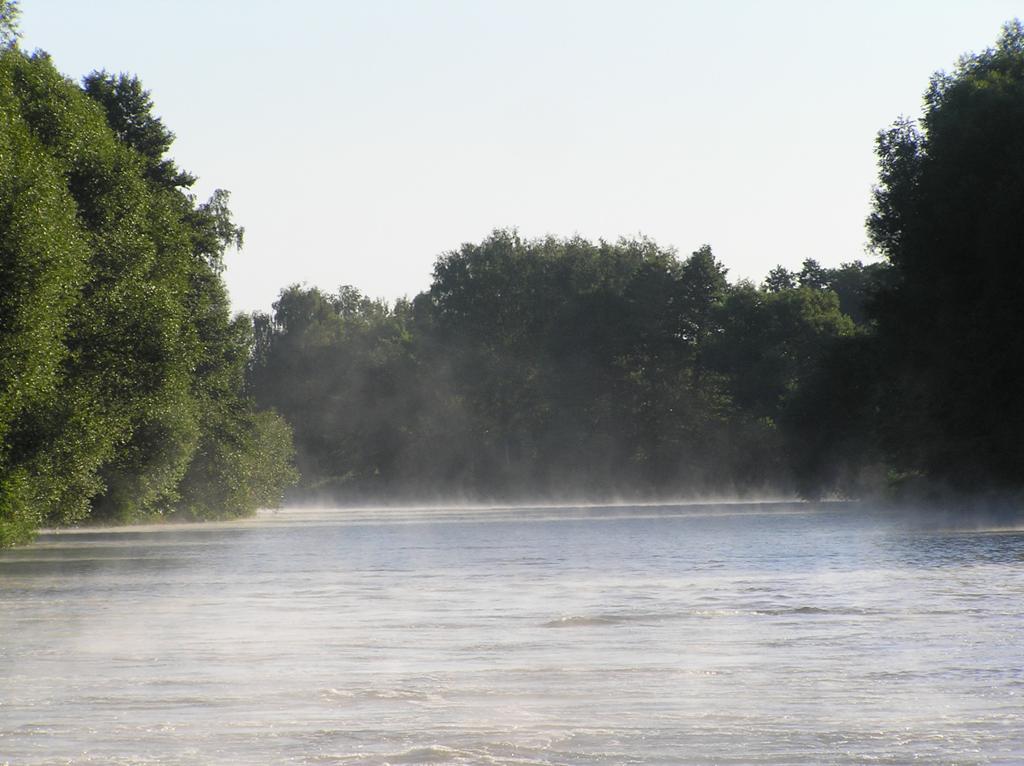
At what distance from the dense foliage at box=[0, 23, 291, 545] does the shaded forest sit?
0.10 meters

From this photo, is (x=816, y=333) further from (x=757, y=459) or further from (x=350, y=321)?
(x=350, y=321)

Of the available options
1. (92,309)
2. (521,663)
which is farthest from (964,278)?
(521,663)

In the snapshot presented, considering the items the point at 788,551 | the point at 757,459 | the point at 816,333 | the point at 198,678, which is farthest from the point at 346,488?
the point at 198,678

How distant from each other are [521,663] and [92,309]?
3292cm

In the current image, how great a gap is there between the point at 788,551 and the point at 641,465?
3420 inches

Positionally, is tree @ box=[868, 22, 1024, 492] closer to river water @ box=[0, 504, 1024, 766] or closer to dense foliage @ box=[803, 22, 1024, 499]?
dense foliage @ box=[803, 22, 1024, 499]

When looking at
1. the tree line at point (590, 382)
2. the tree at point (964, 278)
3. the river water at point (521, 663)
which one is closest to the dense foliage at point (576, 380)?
the tree line at point (590, 382)

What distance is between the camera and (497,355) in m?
131

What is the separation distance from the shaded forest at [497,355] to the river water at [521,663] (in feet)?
Answer: 35.0

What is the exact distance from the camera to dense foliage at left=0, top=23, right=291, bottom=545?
124 feet

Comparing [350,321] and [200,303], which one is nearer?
[200,303]

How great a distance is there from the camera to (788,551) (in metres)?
40.7

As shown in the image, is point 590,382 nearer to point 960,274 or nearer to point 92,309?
point 960,274

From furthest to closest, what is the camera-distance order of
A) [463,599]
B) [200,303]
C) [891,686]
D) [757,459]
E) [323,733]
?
1. [757,459]
2. [200,303]
3. [463,599]
4. [891,686]
5. [323,733]
